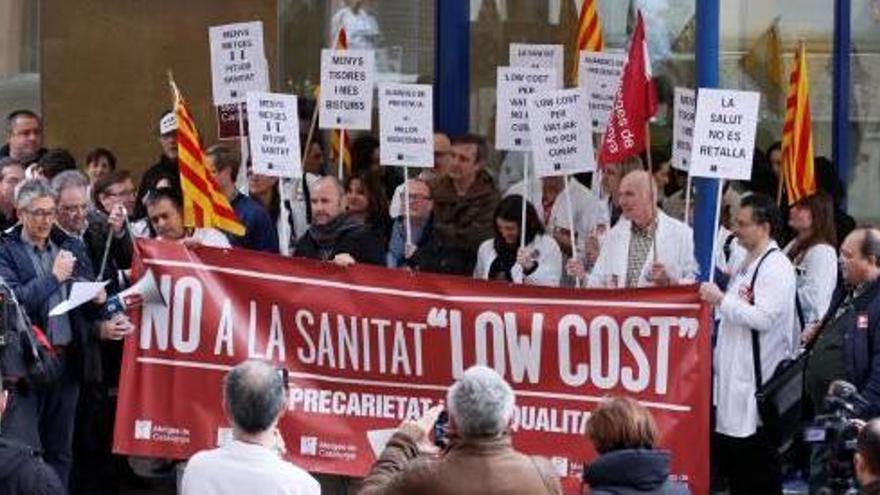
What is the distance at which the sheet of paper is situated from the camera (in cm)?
1188

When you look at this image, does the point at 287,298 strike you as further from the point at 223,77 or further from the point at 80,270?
the point at 223,77

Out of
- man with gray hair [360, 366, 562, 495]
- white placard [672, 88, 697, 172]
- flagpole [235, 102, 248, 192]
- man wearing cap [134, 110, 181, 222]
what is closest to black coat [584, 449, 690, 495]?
man with gray hair [360, 366, 562, 495]

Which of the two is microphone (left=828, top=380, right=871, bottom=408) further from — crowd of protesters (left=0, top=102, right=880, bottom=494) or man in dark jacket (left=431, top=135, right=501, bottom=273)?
man in dark jacket (left=431, top=135, right=501, bottom=273)

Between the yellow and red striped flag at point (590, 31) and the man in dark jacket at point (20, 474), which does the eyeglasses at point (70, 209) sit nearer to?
the yellow and red striped flag at point (590, 31)

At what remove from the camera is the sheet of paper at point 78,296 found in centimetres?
1188

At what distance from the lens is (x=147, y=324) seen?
12273mm

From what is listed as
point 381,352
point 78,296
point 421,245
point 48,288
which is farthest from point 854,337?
A: point 48,288

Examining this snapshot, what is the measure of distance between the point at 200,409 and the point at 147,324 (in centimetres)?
53

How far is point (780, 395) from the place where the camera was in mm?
11992

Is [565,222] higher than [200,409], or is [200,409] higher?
[565,222]

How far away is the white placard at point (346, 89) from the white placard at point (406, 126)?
1.01 feet

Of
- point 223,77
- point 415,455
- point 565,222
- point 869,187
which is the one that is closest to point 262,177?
point 223,77

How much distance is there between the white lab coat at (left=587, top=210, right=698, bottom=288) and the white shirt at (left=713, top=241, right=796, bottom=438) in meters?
0.31

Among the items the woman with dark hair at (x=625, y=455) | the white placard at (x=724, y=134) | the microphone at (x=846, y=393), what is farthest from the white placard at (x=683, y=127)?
the woman with dark hair at (x=625, y=455)
